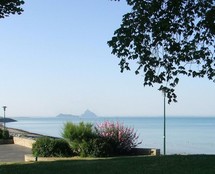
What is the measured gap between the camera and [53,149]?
21.2m

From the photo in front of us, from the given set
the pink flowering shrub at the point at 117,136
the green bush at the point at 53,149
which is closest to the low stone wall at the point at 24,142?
the green bush at the point at 53,149

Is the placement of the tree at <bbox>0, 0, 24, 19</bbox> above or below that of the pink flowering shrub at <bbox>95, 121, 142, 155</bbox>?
above

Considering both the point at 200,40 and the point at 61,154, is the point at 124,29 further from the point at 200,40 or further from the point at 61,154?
the point at 61,154

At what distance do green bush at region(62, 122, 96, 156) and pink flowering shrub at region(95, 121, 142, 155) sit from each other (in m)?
0.45

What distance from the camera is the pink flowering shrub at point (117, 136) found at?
69.1 feet

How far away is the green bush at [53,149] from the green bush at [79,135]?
11.9 inches

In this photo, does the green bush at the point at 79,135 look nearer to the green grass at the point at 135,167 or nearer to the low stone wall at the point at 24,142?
the green grass at the point at 135,167

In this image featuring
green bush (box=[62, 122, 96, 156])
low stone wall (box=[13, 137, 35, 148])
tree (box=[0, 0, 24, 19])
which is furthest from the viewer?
low stone wall (box=[13, 137, 35, 148])

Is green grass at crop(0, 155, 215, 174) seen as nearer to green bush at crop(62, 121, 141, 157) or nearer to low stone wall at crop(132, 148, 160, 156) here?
green bush at crop(62, 121, 141, 157)

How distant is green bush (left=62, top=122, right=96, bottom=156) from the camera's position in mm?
20894

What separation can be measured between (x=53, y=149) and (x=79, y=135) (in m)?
1.26

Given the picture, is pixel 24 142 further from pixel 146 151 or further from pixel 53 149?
pixel 146 151

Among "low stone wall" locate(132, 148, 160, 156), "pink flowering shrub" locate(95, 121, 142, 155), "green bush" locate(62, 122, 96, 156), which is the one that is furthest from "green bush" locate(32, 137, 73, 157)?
"low stone wall" locate(132, 148, 160, 156)

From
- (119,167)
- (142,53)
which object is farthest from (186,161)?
(142,53)
